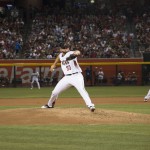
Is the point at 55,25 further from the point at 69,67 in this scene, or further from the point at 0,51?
the point at 69,67

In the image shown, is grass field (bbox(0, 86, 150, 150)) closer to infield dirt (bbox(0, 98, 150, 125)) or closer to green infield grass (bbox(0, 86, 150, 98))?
infield dirt (bbox(0, 98, 150, 125))

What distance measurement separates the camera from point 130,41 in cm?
3625

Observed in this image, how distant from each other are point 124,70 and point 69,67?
21.5m

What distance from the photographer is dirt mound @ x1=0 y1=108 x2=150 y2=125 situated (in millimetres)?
12852

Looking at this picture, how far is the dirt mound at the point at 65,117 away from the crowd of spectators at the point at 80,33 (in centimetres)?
2056

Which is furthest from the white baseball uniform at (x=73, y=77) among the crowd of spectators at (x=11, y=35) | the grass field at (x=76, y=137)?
the crowd of spectators at (x=11, y=35)

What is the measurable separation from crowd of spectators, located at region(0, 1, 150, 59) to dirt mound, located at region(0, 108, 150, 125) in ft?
67.4

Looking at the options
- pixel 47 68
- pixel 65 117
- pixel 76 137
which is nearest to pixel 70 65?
pixel 65 117

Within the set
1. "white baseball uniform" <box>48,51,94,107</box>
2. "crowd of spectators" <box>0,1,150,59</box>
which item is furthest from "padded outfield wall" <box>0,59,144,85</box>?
"white baseball uniform" <box>48,51,94,107</box>

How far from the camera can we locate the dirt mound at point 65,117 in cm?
1285

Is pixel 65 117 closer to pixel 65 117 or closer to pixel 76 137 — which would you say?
pixel 65 117

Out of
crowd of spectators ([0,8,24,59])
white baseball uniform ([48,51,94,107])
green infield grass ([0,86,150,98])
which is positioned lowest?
green infield grass ([0,86,150,98])

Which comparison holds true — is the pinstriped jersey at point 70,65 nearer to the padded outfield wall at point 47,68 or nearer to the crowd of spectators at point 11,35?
the padded outfield wall at point 47,68

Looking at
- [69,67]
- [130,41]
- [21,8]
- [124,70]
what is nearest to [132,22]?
[130,41]
